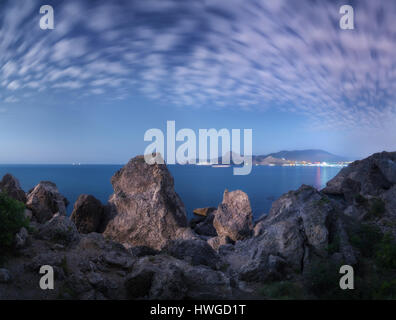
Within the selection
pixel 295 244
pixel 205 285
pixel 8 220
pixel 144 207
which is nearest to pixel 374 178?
pixel 295 244

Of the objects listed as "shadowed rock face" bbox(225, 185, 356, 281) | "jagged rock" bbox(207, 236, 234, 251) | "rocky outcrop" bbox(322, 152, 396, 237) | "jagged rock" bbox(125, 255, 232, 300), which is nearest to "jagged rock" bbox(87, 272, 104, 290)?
"jagged rock" bbox(125, 255, 232, 300)

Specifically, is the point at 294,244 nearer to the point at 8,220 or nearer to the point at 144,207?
the point at 8,220

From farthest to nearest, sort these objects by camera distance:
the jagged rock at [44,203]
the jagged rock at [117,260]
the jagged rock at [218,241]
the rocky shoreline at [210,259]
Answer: the jagged rock at [218,241] → the jagged rock at [44,203] → the jagged rock at [117,260] → the rocky shoreline at [210,259]

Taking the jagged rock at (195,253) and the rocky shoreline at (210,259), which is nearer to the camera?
the rocky shoreline at (210,259)

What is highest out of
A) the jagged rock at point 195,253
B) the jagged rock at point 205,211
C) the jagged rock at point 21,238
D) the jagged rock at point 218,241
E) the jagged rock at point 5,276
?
the jagged rock at point 21,238

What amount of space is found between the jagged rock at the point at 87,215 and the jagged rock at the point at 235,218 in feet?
37.7

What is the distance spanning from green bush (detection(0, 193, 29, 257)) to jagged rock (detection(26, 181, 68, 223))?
1342 cm

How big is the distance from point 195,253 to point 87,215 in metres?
12.6

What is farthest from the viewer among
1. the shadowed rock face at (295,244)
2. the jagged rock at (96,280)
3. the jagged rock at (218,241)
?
the jagged rock at (218,241)

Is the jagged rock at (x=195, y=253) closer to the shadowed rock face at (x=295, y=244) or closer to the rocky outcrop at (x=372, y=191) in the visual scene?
the shadowed rock face at (x=295, y=244)

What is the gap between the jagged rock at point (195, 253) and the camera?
10656mm

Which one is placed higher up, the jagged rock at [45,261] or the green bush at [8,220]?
the green bush at [8,220]

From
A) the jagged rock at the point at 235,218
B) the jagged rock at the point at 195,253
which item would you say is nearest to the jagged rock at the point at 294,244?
the jagged rock at the point at 195,253
